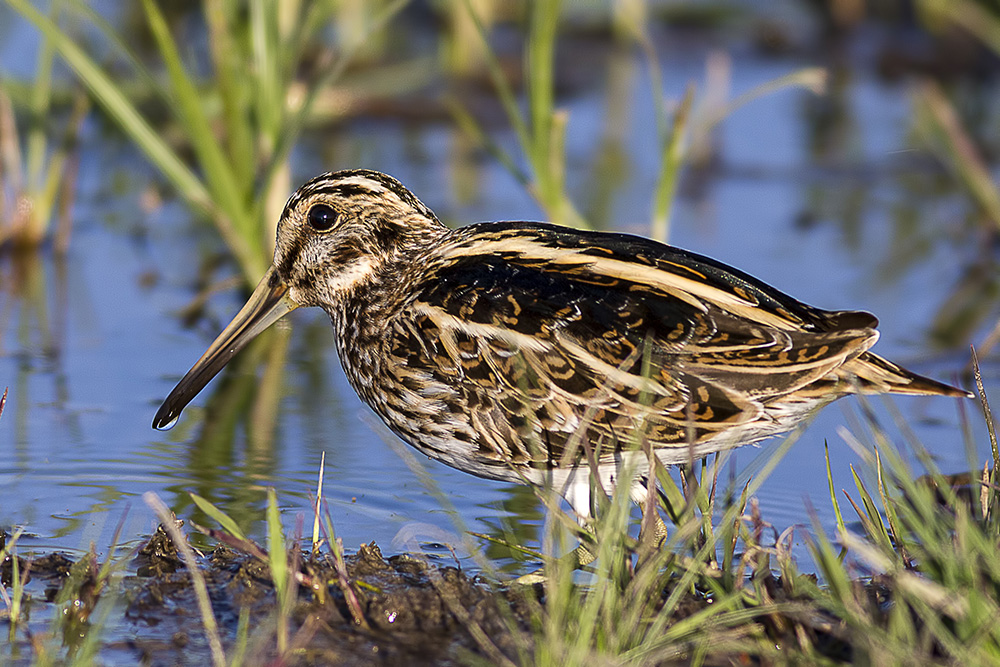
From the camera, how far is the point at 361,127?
9.48m

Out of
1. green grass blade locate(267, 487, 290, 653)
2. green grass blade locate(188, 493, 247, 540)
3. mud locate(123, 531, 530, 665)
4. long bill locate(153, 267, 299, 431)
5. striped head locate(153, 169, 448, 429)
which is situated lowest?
mud locate(123, 531, 530, 665)

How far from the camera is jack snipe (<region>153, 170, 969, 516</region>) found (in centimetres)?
393

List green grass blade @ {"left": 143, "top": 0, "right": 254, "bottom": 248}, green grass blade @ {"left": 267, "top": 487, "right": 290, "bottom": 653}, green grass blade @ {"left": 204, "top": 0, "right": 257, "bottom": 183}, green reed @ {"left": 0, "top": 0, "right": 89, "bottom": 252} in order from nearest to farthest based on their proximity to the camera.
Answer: green grass blade @ {"left": 267, "top": 487, "right": 290, "bottom": 653}, green grass blade @ {"left": 143, "top": 0, "right": 254, "bottom": 248}, green grass blade @ {"left": 204, "top": 0, "right": 257, "bottom": 183}, green reed @ {"left": 0, "top": 0, "right": 89, "bottom": 252}

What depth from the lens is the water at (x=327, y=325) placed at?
4.61 meters

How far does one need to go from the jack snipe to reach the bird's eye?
1.47ft

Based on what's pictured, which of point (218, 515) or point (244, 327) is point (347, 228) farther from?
point (218, 515)

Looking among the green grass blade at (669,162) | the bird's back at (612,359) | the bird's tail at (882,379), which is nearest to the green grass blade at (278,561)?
the bird's back at (612,359)

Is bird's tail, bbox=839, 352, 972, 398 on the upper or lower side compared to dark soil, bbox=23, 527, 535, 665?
upper

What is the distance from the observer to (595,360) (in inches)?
155

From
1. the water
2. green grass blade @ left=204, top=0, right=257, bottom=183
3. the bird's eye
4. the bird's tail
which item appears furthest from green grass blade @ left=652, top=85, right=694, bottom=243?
the bird's tail

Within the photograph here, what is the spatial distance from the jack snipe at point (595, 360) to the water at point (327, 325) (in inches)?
9.6

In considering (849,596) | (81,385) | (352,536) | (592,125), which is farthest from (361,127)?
(849,596)

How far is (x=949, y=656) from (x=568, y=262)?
1.50 m

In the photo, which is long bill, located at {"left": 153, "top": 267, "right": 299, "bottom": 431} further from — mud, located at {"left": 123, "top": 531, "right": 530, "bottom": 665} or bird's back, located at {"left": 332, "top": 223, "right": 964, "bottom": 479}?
mud, located at {"left": 123, "top": 531, "right": 530, "bottom": 665}
